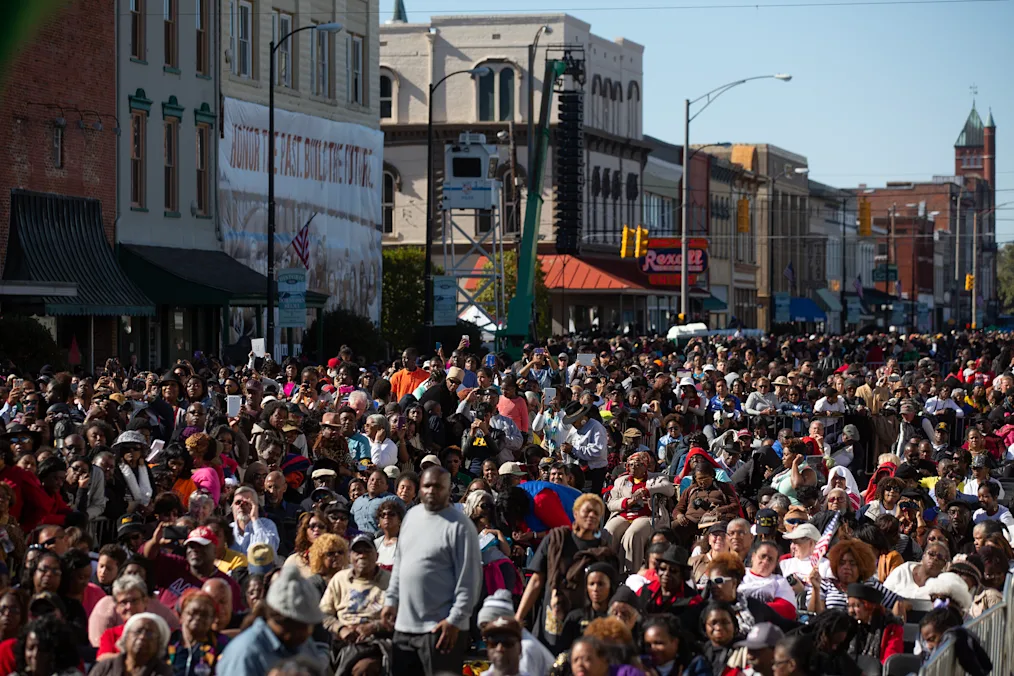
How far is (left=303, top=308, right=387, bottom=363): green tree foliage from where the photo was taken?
45.1m

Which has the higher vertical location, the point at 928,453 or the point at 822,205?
the point at 822,205

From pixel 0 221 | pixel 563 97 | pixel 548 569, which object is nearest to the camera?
pixel 548 569

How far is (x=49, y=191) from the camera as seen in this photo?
34531 mm

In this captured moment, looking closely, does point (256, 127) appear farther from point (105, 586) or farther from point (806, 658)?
point (806, 658)

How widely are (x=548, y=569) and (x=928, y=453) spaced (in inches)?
323

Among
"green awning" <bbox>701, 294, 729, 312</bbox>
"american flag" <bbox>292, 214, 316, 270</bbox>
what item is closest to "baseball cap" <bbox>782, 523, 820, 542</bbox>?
"american flag" <bbox>292, 214, 316, 270</bbox>

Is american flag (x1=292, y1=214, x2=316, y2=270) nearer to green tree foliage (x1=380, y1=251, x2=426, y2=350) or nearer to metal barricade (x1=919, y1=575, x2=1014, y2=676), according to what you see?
green tree foliage (x1=380, y1=251, x2=426, y2=350)

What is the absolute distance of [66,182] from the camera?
3509cm

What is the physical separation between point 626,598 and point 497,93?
62.2m

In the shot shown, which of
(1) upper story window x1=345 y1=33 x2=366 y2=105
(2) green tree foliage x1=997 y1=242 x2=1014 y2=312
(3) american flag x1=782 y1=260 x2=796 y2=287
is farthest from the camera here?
(2) green tree foliage x1=997 y1=242 x2=1014 y2=312

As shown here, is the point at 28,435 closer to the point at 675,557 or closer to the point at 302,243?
the point at 675,557

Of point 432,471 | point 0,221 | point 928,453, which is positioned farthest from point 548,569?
point 0,221

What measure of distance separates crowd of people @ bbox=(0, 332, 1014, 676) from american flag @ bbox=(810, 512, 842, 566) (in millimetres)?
38

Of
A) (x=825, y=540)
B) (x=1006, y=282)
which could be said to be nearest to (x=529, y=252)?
(x=825, y=540)
